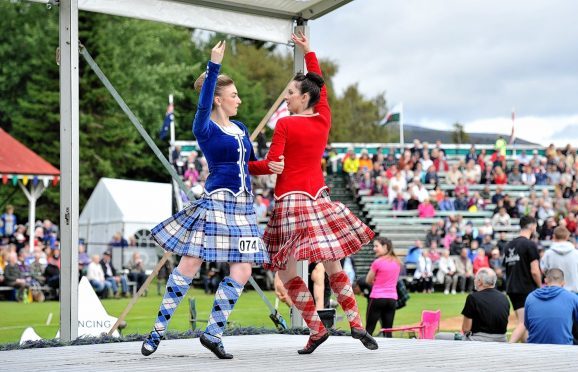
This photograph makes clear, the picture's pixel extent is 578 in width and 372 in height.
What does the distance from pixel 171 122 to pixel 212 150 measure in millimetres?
31022

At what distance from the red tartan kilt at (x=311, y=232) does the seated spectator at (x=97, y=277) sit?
16487 mm

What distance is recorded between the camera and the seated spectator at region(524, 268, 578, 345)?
305 inches

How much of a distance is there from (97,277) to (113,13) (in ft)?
50.3

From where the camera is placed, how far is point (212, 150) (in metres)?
5.69

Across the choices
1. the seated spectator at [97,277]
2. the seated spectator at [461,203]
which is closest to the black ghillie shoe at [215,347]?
the seated spectator at [97,277]

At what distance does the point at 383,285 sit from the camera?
10.9 meters

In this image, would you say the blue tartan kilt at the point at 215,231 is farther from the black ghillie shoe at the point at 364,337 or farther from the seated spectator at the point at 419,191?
the seated spectator at the point at 419,191

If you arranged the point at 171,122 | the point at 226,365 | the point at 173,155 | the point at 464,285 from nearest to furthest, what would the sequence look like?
the point at 226,365 < the point at 464,285 < the point at 173,155 < the point at 171,122

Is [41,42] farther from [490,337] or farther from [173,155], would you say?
[490,337]

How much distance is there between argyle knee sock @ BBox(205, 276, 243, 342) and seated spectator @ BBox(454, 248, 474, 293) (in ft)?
64.9

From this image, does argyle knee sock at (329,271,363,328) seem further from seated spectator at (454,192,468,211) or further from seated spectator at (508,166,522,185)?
seated spectator at (508,166,522,185)

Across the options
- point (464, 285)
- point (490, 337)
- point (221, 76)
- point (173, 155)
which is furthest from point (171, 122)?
point (221, 76)

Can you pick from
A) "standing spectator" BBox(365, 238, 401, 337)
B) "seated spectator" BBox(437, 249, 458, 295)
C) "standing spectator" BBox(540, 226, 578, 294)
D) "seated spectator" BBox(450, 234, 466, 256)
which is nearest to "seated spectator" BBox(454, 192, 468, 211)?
"seated spectator" BBox(450, 234, 466, 256)

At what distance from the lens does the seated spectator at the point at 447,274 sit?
976 inches
